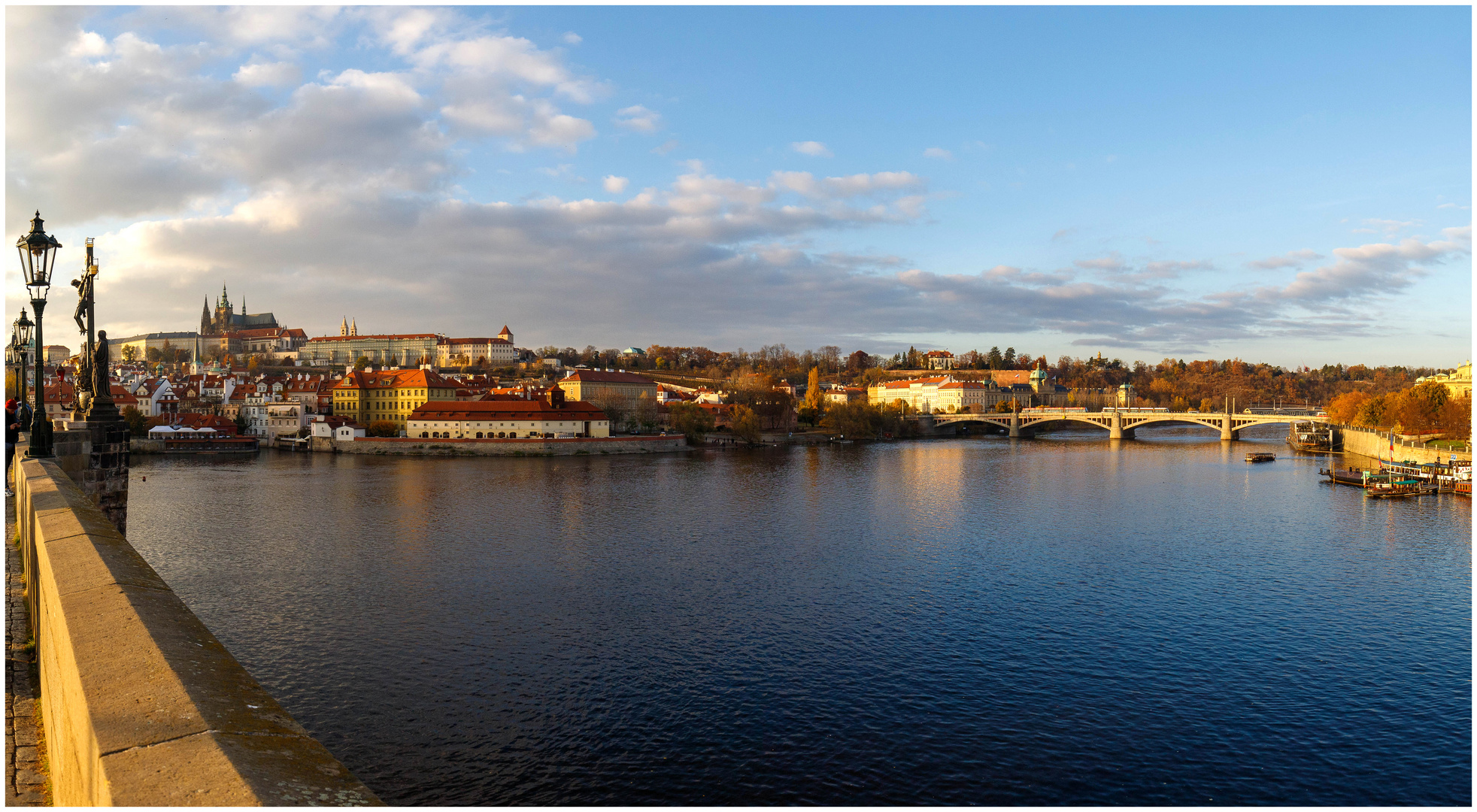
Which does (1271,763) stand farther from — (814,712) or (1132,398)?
(1132,398)

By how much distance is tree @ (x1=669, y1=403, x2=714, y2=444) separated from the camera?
57969 mm

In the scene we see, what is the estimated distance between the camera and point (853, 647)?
12867 mm

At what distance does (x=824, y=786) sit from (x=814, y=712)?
5.31 ft

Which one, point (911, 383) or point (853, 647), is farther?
point (911, 383)

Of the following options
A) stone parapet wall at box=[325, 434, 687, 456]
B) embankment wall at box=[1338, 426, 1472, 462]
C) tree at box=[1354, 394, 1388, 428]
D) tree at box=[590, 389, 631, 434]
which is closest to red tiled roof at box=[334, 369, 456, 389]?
tree at box=[590, 389, 631, 434]

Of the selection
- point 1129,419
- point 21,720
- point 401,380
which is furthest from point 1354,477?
point 401,380

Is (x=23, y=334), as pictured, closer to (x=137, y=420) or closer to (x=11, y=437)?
(x=11, y=437)

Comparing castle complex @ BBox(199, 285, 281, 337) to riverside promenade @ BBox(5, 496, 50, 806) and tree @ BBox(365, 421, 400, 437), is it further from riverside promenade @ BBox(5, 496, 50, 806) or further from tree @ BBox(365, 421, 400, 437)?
riverside promenade @ BBox(5, 496, 50, 806)

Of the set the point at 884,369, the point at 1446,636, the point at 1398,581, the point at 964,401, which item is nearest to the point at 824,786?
the point at 1446,636

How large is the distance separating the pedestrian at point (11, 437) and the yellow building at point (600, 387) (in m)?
48.5

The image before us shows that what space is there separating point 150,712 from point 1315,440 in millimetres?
62472

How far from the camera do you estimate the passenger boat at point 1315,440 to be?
53.5 metres

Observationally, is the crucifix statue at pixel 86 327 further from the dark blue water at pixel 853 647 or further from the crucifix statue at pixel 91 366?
the dark blue water at pixel 853 647

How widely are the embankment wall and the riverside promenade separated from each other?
141 feet
